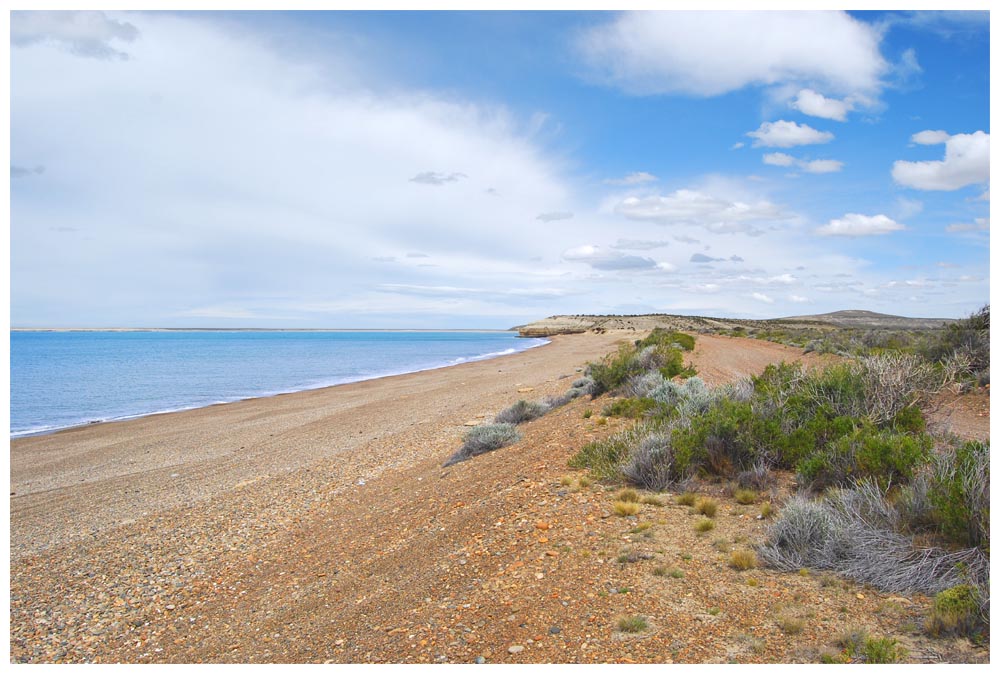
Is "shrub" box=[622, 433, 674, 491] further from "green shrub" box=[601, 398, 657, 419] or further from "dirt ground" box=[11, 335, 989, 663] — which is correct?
"green shrub" box=[601, 398, 657, 419]

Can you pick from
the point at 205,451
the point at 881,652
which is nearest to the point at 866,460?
the point at 881,652

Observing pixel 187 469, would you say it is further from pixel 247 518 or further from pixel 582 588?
pixel 582 588

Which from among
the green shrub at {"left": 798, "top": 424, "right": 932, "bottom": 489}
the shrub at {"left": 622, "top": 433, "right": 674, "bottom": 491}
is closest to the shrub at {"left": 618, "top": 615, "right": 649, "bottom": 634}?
the shrub at {"left": 622, "top": 433, "right": 674, "bottom": 491}

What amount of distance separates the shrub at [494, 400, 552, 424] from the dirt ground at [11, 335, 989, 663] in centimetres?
301

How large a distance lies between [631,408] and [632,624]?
19.9 ft

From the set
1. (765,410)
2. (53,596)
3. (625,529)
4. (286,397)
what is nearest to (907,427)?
(765,410)

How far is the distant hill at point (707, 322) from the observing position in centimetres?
7688

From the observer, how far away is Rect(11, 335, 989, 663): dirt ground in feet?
12.7

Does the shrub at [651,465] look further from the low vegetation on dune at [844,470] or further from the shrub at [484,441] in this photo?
the shrub at [484,441]

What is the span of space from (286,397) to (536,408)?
14179 millimetres

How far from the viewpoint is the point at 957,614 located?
3480 millimetres

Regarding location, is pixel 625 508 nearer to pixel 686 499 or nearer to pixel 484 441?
pixel 686 499

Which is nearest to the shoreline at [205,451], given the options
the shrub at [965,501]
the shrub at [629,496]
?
the shrub at [629,496]

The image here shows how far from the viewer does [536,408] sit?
12.9 metres
